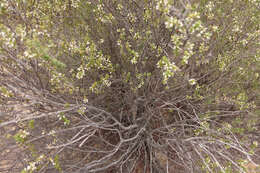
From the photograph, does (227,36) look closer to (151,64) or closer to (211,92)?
(211,92)

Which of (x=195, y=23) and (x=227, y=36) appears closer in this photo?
(x=195, y=23)

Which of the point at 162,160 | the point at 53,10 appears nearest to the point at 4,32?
the point at 53,10

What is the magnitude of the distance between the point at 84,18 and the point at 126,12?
1.04m

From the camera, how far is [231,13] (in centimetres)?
306

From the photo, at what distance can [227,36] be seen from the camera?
3016 mm

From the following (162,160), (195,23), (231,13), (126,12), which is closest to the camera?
(195,23)

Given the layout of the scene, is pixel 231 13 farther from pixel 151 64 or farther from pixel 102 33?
pixel 102 33

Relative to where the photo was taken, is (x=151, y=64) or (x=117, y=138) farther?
(x=117, y=138)

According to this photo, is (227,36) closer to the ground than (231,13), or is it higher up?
closer to the ground

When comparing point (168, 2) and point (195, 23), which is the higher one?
point (168, 2)

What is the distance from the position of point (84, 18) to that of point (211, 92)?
2.94 m

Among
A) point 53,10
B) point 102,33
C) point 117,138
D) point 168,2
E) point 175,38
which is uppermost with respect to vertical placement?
point 53,10

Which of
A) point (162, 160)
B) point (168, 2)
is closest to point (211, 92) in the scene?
point (162, 160)

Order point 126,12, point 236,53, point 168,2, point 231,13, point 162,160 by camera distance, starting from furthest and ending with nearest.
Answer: point 162,160
point 231,13
point 236,53
point 126,12
point 168,2
